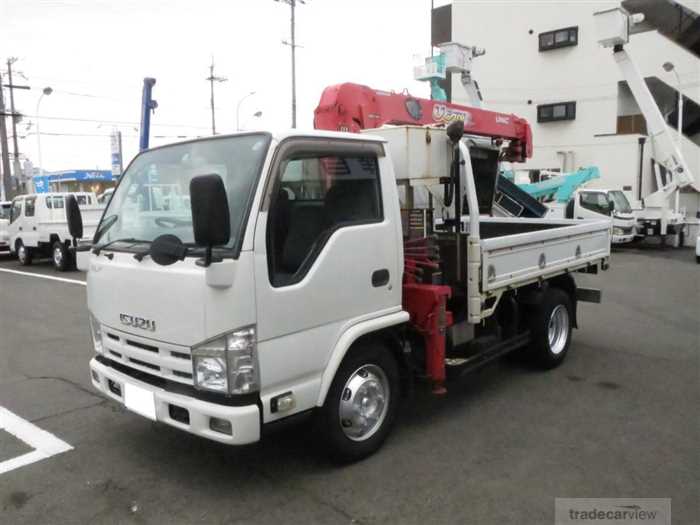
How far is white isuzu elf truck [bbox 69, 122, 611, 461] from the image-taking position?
3.07m

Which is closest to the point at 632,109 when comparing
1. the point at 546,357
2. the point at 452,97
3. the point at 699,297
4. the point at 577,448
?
the point at 452,97

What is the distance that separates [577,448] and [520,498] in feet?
2.83

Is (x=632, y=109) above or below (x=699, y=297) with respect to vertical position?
above

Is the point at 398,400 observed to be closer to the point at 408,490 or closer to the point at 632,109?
the point at 408,490

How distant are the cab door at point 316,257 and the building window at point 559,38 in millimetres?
26258

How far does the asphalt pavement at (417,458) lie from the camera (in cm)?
328

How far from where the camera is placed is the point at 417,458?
384 centimetres

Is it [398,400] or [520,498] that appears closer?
[520,498]

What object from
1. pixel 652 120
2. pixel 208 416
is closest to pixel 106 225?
pixel 208 416

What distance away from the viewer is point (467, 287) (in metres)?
4.38

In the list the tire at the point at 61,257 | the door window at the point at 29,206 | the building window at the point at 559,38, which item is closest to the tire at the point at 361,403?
the tire at the point at 61,257

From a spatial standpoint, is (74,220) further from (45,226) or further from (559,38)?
(559,38)

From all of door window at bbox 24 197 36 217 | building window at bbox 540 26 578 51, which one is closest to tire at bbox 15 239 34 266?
door window at bbox 24 197 36 217

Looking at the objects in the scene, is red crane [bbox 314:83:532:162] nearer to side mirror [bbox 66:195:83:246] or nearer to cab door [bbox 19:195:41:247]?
side mirror [bbox 66:195:83:246]
